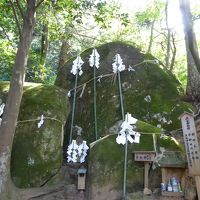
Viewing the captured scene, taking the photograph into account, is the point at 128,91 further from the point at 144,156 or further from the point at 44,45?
the point at 44,45

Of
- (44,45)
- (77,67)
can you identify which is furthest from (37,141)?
(44,45)

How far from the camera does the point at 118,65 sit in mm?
9852

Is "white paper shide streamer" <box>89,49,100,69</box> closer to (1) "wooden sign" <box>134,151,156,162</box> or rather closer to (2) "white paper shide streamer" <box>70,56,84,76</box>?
(2) "white paper shide streamer" <box>70,56,84,76</box>

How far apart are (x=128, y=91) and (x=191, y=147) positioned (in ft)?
13.3

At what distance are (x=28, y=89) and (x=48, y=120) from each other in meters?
1.63

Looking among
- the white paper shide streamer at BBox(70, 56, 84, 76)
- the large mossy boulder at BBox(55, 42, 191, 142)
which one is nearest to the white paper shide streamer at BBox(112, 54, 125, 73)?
the large mossy boulder at BBox(55, 42, 191, 142)

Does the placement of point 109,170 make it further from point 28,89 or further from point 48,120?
point 28,89

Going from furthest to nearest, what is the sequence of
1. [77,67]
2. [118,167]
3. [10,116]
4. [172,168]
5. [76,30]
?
1. [76,30]
2. [77,67]
3. [118,167]
4. [10,116]
5. [172,168]

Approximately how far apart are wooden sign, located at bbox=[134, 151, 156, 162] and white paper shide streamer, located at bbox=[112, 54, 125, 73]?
4.06 meters

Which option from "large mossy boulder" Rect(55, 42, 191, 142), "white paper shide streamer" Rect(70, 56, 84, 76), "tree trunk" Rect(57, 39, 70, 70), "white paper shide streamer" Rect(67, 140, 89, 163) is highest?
"tree trunk" Rect(57, 39, 70, 70)

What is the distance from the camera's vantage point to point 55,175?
→ 743 cm

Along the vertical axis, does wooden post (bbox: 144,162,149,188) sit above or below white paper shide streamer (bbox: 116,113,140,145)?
below

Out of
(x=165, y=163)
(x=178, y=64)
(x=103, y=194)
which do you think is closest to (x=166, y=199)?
(x=165, y=163)

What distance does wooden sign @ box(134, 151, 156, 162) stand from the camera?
6.13m
